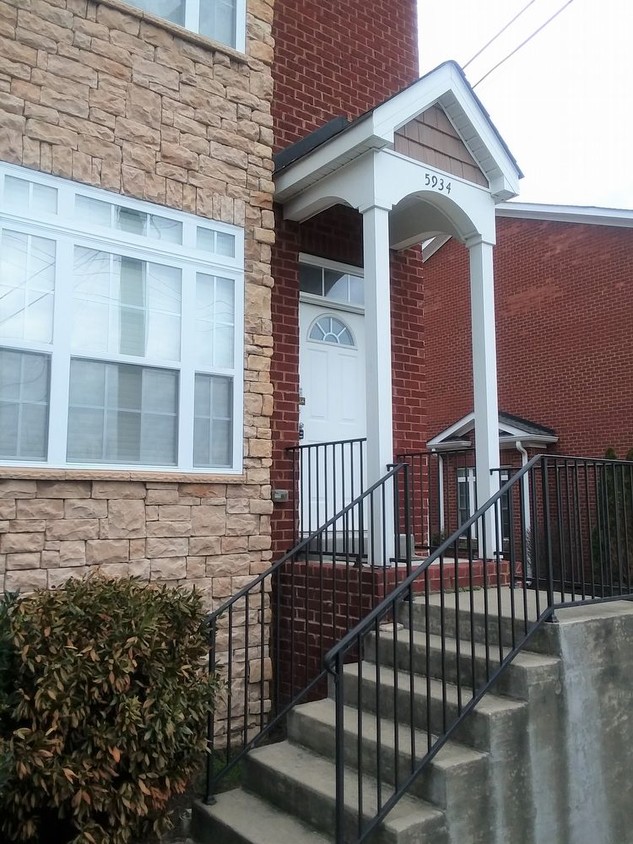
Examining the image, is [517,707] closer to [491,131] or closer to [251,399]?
[251,399]

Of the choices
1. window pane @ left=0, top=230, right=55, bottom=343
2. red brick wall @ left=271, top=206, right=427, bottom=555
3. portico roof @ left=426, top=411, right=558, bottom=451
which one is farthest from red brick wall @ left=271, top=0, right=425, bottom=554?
portico roof @ left=426, top=411, right=558, bottom=451

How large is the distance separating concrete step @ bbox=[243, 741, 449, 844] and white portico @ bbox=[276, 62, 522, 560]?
2008 millimetres

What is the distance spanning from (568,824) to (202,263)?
422 centimetres

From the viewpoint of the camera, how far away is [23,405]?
4680 mm

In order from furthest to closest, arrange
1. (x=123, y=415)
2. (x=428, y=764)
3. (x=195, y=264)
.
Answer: (x=195, y=264)
(x=123, y=415)
(x=428, y=764)

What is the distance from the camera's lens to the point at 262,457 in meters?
5.71

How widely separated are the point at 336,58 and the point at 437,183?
1981 millimetres

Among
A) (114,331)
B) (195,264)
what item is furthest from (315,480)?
(114,331)

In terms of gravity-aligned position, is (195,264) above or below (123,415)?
above

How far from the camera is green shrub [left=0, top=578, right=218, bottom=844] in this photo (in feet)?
10.9

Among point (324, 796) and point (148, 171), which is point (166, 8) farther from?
point (324, 796)

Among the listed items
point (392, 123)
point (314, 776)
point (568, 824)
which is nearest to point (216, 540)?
point (314, 776)

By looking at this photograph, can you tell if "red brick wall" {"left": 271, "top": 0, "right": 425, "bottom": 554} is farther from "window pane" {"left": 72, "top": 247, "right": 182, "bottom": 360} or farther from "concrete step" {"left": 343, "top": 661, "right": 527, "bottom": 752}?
"concrete step" {"left": 343, "top": 661, "right": 527, "bottom": 752}

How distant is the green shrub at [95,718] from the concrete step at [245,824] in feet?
0.93
